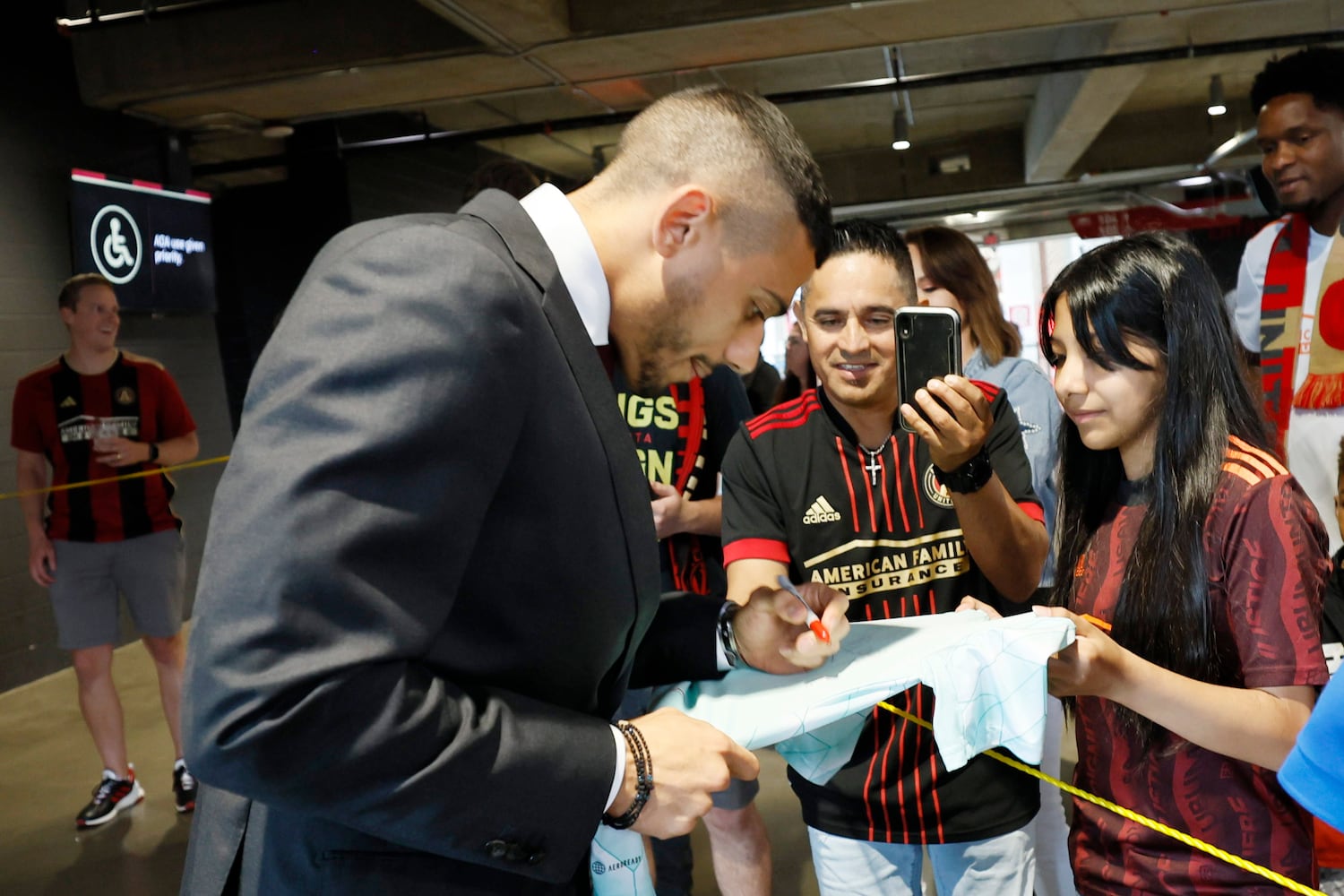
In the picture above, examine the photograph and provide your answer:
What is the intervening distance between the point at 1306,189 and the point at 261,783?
2833mm

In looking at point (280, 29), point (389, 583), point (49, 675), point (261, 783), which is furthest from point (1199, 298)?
point (49, 675)

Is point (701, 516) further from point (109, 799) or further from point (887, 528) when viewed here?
point (109, 799)

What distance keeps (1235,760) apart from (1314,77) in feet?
7.08

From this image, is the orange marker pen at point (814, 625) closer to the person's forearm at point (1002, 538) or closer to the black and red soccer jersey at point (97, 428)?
the person's forearm at point (1002, 538)

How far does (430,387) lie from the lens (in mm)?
839

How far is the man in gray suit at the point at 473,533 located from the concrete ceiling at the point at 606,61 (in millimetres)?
4757

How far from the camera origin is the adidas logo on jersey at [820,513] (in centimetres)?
174

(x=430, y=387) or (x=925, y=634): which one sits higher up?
(x=430, y=387)

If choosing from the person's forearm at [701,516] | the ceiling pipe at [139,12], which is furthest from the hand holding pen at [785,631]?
the ceiling pipe at [139,12]

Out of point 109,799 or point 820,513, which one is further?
point 109,799

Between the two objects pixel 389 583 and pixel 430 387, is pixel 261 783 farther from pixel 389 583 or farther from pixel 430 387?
pixel 430 387

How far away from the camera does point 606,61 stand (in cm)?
650

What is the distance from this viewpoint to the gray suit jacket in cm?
81

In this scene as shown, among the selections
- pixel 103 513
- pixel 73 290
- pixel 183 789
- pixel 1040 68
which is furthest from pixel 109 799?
pixel 1040 68
